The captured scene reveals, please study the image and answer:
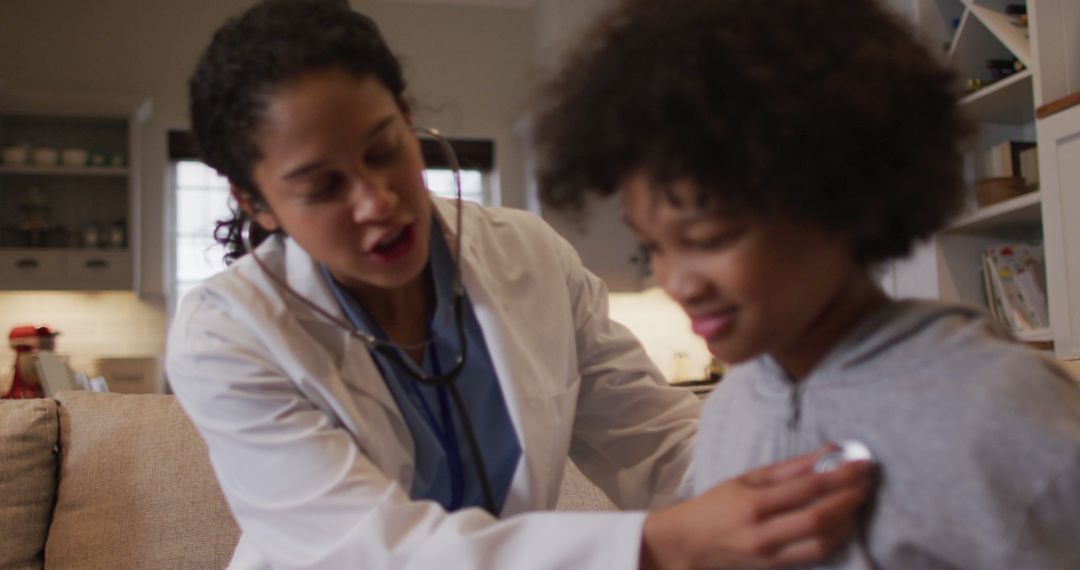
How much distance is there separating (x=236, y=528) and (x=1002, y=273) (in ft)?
7.58

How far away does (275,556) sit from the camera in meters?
1.04

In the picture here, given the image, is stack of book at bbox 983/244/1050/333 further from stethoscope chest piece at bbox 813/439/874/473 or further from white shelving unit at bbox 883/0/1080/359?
stethoscope chest piece at bbox 813/439/874/473

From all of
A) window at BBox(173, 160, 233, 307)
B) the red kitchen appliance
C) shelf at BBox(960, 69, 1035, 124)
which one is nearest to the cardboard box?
window at BBox(173, 160, 233, 307)

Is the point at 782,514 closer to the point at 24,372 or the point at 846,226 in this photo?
the point at 846,226

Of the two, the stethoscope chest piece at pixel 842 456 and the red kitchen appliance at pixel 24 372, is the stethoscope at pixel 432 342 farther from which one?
the red kitchen appliance at pixel 24 372

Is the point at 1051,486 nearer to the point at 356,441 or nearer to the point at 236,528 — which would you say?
the point at 356,441

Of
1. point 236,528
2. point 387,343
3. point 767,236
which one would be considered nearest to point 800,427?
point 767,236

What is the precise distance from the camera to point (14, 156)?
5230 mm

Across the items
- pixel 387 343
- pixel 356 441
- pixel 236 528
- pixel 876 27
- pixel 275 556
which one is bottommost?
pixel 236 528

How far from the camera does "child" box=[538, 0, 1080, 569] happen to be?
0.66 metres

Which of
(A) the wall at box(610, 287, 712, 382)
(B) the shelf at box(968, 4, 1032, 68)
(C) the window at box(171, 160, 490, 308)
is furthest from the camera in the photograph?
(A) the wall at box(610, 287, 712, 382)

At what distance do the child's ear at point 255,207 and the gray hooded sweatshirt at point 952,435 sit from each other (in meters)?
0.64

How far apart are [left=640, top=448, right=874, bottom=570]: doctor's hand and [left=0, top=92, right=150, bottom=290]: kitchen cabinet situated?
5.17 m

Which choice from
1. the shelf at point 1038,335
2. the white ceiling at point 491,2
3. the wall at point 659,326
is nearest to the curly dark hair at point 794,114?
the shelf at point 1038,335
